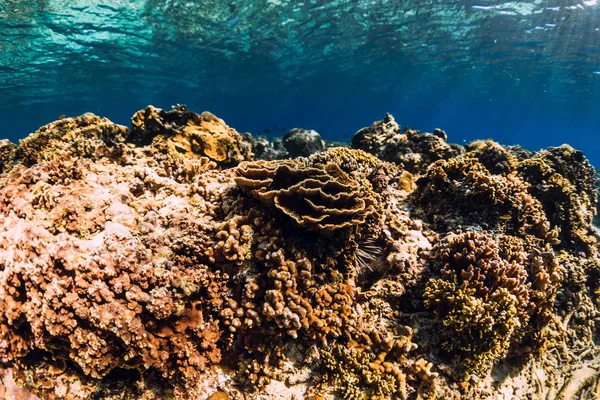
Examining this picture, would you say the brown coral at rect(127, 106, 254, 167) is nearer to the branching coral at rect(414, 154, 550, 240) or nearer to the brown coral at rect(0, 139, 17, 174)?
the brown coral at rect(0, 139, 17, 174)

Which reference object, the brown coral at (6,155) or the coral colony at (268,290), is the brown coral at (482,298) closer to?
the coral colony at (268,290)

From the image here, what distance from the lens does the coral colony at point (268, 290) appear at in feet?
11.4

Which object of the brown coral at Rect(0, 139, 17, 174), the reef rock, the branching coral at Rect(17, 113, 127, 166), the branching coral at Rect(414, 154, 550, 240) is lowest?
the brown coral at Rect(0, 139, 17, 174)

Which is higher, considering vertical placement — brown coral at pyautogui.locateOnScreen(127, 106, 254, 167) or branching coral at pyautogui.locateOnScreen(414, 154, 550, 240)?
branching coral at pyautogui.locateOnScreen(414, 154, 550, 240)

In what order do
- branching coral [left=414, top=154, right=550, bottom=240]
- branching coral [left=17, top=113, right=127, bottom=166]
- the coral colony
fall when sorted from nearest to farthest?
the coral colony
branching coral [left=414, top=154, right=550, bottom=240]
branching coral [left=17, top=113, right=127, bottom=166]

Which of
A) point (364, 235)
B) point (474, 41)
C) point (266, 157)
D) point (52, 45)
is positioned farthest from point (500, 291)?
point (52, 45)

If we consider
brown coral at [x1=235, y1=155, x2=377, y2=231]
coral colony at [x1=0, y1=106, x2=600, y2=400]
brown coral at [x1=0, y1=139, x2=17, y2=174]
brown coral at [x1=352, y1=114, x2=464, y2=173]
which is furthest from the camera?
brown coral at [x1=352, y1=114, x2=464, y2=173]

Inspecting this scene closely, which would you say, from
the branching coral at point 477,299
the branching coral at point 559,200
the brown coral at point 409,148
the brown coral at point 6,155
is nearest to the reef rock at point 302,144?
the brown coral at point 409,148

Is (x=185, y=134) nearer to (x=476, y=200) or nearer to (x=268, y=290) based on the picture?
(x=268, y=290)

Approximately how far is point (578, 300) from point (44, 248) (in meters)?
9.45

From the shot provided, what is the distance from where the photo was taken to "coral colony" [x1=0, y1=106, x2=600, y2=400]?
137 inches

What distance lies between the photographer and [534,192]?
24.2ft

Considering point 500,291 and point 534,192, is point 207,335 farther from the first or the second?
point 534,192

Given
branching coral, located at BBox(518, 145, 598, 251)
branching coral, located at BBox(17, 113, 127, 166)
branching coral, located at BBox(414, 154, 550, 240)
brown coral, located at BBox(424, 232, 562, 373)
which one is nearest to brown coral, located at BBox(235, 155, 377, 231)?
brown coral, located at BBox(424, 232, 562, 373)
